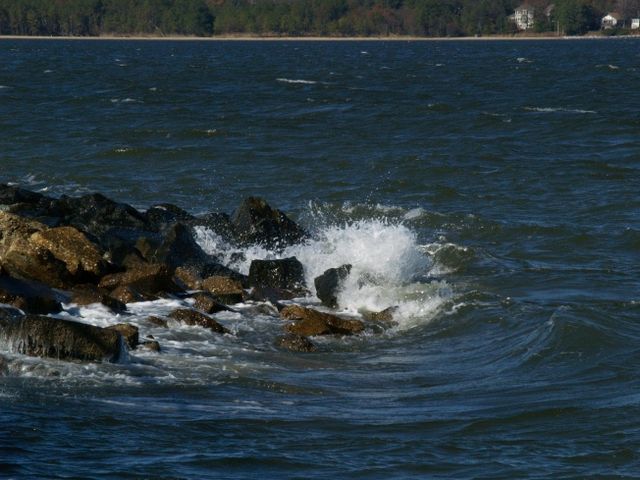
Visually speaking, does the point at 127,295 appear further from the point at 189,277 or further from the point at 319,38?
the point at 319,38

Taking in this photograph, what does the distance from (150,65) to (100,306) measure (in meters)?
64.5

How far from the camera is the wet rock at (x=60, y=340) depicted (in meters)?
11.1

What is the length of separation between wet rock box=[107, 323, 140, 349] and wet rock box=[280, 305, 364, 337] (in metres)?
2.02

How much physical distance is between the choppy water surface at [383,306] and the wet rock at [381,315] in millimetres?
199

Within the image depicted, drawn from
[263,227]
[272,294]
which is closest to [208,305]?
[272,294]

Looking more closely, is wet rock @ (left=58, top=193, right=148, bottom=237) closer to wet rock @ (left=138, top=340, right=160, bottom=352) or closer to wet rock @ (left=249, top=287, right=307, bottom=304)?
wet rock @ (left=249, top=287, right=307, bottom=304)

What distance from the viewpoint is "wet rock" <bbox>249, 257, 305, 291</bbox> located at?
15273 mm

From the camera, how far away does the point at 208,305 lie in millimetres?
14000

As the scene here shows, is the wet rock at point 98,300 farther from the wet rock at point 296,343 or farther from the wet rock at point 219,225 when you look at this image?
the wet rock at point 219,225

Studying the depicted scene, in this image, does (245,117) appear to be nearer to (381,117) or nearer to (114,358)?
(381,117)

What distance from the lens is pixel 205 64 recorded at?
252 feet

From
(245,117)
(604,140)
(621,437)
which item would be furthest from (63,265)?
(245,117)

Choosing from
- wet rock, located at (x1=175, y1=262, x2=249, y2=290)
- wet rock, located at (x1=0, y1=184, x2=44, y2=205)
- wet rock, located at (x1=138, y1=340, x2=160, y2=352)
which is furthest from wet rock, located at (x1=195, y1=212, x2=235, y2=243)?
wet rock, located at (x1=138, y1=340, x2=160, y2=352)

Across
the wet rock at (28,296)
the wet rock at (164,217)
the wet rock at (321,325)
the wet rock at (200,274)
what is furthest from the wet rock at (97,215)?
the wet rock at (321,325)
